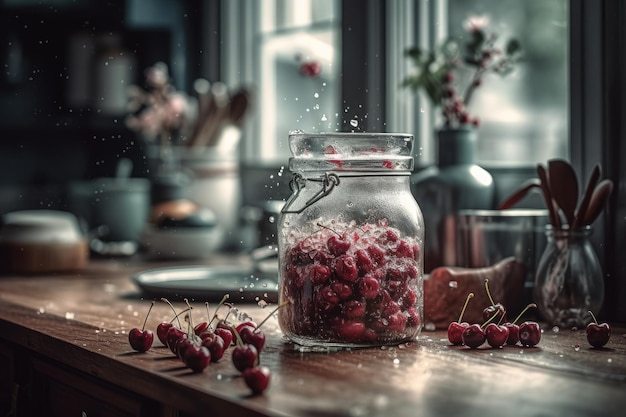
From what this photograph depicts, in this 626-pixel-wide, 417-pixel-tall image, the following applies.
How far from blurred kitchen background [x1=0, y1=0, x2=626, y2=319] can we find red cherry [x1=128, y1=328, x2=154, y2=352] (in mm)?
636

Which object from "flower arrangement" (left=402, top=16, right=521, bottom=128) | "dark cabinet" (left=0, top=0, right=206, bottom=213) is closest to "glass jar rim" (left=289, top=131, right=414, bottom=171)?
"flower arrangement" (left=402, top=16, right=521, bottom=128)

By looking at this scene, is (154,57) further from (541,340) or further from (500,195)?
(541,340)

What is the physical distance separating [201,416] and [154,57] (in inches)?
102

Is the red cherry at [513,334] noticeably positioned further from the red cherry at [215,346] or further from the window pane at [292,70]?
the window pane at [292,70]

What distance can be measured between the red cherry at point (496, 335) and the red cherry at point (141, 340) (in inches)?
16.1

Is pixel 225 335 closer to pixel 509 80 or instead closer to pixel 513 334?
pixel 513 334

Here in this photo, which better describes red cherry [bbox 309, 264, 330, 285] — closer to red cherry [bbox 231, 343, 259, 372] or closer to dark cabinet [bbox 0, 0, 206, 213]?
red cherry [bbox 231, 343, 259, 372]

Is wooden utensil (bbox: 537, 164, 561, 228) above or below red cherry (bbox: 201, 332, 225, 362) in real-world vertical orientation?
above

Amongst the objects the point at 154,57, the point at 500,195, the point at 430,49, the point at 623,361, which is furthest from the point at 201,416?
the point at 154,57

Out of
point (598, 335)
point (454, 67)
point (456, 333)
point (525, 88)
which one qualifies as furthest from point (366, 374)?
point (525, 88)

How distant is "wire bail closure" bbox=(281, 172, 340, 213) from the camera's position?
119 centimetres

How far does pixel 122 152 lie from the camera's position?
353cm

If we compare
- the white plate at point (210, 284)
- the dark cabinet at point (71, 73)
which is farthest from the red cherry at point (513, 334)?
the dark cabinet at point (71, 73)

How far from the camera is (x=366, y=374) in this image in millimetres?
1004
